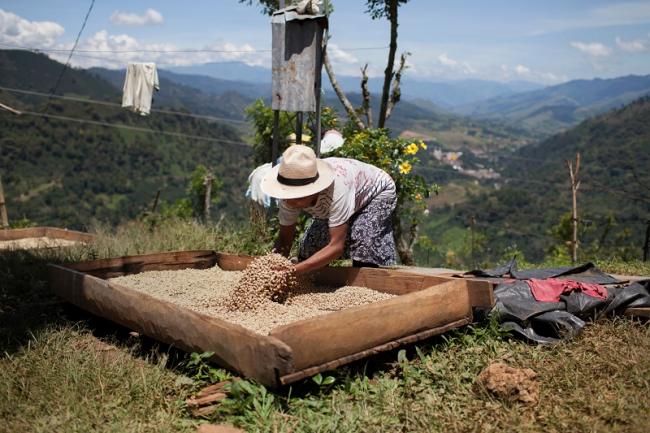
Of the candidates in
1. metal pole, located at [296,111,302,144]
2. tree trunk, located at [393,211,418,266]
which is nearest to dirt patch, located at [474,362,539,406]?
metal pole, located at [296,111,302,144]

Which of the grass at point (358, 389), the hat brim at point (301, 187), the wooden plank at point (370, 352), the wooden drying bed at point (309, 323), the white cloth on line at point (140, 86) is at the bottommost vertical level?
the grass at point (358, 389)

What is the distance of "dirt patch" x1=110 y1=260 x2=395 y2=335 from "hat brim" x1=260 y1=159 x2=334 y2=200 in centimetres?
64

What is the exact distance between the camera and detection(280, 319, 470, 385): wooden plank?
8.56ft

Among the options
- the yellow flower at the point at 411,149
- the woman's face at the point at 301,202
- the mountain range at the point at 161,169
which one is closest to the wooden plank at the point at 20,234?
the yellow flower at the point at 411,149

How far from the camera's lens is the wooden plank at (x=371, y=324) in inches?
103

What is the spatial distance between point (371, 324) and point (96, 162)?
69738mm

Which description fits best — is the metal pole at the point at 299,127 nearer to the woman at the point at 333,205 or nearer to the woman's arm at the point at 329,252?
the woman at the point at 333,205

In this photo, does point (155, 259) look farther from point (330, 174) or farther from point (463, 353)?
point (463, 353)

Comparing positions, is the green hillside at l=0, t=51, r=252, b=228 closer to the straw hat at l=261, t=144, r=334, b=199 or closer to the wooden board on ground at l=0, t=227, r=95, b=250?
the wooden board on ground at l=0, t=227, r=95, b=250

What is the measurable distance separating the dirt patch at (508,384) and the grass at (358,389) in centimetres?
4

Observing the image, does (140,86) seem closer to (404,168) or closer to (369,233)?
(404,168)

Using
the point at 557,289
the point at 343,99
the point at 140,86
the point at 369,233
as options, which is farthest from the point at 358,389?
the point at 140,86

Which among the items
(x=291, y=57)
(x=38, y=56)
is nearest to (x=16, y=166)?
(x=38, y=56)

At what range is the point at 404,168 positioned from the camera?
6258mm
